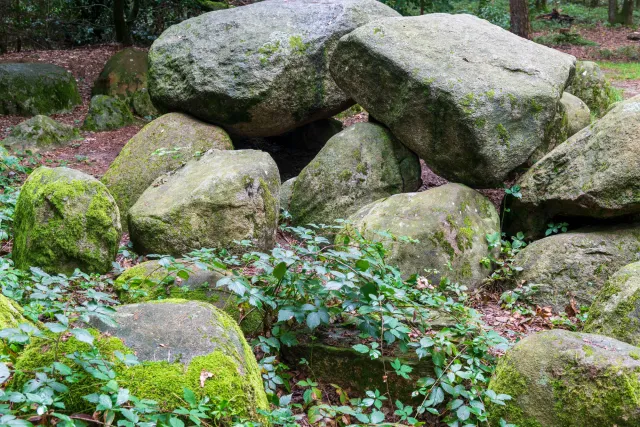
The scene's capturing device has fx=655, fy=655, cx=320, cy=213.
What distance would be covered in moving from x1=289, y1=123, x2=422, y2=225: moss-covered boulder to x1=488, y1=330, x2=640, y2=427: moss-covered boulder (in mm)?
3432

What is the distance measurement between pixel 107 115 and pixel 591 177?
7271 mm

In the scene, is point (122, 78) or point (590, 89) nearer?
point (590, 89)

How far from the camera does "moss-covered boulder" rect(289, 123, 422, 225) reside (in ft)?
22.9

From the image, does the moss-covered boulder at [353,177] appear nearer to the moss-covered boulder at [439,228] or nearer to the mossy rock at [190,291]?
the moss-covered boulder at [439,228]

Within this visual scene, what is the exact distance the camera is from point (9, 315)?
3.21 meters

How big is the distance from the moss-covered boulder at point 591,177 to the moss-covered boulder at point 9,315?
4537 millimetres

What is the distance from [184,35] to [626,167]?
16.9 ft

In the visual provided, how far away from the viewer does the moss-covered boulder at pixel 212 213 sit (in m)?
5.70

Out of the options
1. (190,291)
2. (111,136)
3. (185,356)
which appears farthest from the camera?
(111,136)

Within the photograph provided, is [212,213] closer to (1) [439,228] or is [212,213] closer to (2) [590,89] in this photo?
(1) [439,228]

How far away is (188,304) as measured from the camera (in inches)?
126

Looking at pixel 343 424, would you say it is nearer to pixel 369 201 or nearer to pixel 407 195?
pixel 407 195

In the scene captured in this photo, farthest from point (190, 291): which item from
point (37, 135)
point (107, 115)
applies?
point (107, 115)

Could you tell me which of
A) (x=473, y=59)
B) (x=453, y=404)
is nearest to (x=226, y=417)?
(x=453, y=404)
